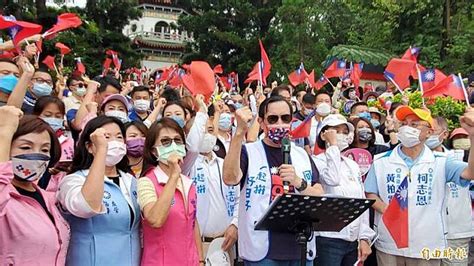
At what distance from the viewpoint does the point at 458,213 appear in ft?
18.1

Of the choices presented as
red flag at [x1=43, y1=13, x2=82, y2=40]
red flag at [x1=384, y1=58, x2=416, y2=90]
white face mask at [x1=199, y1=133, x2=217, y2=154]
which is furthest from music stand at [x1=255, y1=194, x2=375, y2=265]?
red flag at [x1=384, y1=58, x2=416, y2=90]

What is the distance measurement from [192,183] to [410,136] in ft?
6.76

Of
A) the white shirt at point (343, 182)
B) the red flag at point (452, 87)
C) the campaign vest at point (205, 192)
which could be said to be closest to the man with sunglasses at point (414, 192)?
the white shirt at point (343, 182)

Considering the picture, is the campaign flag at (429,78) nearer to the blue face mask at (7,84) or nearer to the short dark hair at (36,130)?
the blue face mask at (7,84)

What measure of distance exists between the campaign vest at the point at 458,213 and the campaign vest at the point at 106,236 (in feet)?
10.6

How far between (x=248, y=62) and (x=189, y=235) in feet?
77.8

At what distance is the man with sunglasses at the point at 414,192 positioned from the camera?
482 cm

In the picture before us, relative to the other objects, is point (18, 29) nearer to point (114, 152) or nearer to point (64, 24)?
point (64, 24)

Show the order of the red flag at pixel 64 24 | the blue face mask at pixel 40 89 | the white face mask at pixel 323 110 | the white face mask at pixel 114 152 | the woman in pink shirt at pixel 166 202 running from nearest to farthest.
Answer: the woman in pink shirt at pixel 166 202, the white face mask at pixel 114 152, the blue face mask at pixel 40 89, the red flag at pixel 64 24, the white face mask at pixel 323 110

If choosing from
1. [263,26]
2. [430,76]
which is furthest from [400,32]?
[430,76]

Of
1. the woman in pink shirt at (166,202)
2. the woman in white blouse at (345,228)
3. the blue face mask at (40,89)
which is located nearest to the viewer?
the woman in pink shirt at (166,202)

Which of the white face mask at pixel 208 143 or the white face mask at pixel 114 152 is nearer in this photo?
the white face mask at pixel 114 152

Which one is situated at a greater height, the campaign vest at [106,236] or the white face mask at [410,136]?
the white face mask at [410,136]

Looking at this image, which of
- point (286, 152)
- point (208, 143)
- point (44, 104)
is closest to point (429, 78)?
point (208, 143)
